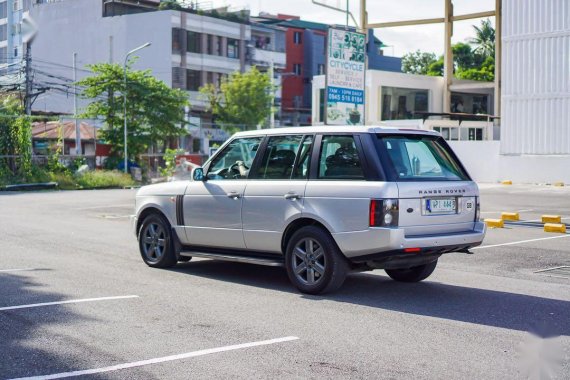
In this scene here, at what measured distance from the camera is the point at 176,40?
67438 mm

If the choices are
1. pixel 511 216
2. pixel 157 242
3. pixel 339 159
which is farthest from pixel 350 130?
pixel 511 216

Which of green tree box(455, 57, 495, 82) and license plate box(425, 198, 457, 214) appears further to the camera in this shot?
green tree box(455, 57, 495, 82)

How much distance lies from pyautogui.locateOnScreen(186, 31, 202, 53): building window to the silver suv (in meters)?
59.9

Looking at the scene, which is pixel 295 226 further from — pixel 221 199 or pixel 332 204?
pixel 221 199

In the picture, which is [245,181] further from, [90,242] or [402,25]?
[402,25]

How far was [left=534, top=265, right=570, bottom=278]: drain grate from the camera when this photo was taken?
10703 mm

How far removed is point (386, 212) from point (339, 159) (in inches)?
37.3

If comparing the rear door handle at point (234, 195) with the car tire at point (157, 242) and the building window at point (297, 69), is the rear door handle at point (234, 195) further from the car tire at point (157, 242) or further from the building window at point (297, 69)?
the building window at point (297, 69)

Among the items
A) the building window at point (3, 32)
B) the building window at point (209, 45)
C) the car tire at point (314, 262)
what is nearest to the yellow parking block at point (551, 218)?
the car tire at point (314, 262)

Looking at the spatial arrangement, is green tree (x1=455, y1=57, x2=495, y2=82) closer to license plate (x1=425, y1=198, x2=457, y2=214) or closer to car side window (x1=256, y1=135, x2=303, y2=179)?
car side window (x1=256, y1=135, x2=303, y2=179)

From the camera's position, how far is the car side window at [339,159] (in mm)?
8656

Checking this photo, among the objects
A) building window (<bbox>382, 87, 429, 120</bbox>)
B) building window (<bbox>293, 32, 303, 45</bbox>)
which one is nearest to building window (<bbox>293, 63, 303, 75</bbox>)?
building window (<bbox>293, 32, 303, 45</bbox>)

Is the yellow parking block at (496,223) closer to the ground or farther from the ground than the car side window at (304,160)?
closer to the ground

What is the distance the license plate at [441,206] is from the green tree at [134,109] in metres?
39.1
